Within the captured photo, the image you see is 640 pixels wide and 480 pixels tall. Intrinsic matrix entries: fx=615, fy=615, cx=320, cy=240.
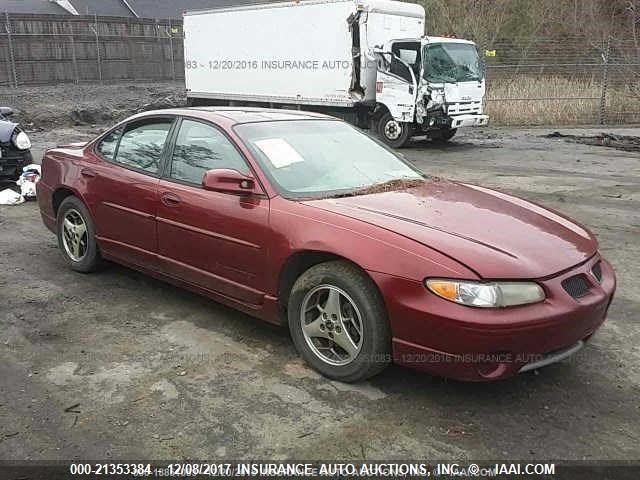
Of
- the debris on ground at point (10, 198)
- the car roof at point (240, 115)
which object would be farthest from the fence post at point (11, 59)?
the car roof at point (240, 115)

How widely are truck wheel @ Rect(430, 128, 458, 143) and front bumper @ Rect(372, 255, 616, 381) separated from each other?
41.9ft

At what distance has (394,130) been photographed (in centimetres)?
1520

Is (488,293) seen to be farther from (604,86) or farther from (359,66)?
(604,86)

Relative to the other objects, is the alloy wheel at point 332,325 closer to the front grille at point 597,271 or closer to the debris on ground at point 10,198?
the front grille at point 597,271

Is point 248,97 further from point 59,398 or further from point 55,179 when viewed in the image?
point 59,398

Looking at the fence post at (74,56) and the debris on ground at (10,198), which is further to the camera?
A: the fence post at (74,56)

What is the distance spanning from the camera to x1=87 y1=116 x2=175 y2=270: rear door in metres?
4.52

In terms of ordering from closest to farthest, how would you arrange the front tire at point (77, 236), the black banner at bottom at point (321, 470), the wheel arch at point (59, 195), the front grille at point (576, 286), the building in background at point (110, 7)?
the black banner at bottom at point (321, 470) < the front grille at point (576, 286) < the front tire at point (77, 236) < the wheel arch at point (59, 195) < the building in background at point (110, 7)

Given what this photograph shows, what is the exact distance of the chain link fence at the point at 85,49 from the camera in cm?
2469

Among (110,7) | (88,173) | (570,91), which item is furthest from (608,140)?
(110,7)

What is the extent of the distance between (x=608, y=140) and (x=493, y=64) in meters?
8.43

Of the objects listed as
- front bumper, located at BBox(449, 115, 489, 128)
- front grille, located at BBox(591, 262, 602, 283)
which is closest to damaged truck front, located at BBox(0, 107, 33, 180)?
front grille, located at BBox(591, 262, 602, 283)

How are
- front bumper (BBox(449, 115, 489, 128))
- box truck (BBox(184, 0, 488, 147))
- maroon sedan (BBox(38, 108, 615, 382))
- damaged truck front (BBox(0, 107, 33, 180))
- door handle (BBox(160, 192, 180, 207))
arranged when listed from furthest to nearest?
front bumper (BBox(449, 115, 489, 128)) < box truck (BBox(184, 0, 488, 147)) < damaged truck front (BBox(0, 107, 33, 180)) < door handle (BBox(160, 192, 180, 207)) < maroon sedan (BBox(38, 108, 615, 382))

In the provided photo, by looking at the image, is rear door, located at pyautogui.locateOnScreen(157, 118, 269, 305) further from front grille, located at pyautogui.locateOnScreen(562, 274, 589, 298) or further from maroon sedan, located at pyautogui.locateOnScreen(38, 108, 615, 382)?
front grille, located at pyautogui.locateOnScreen(562, 274, 589, 298)
